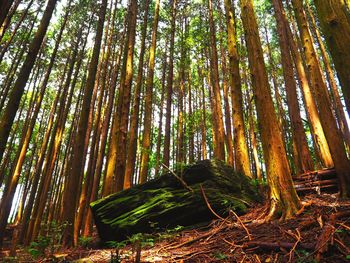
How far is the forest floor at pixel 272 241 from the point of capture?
246cm

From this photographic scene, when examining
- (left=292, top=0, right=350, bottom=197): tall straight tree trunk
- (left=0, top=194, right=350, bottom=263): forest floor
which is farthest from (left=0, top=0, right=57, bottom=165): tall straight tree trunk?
(left=292, top=0, right=350, bottom=197): tall straight tree trunk

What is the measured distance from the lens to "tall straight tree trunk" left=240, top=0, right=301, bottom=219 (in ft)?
13.2

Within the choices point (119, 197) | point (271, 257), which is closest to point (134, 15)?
point (119, 197)

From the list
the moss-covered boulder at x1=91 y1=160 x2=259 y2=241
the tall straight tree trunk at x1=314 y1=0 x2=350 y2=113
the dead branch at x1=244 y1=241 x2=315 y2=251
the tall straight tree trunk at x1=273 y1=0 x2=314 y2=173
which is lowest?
the dead branch at x1=244 y1=241 x2=315 y2=251

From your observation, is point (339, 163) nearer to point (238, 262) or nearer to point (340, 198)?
point (340, 198)

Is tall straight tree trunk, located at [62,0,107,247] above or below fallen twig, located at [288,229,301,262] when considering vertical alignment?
above

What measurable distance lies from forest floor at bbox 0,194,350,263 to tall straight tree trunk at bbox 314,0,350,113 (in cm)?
127

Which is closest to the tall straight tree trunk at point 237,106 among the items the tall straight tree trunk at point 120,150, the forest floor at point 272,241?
the forest floor at point 272,241

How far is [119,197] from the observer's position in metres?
6.04

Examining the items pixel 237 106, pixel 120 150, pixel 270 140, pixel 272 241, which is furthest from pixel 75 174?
pixel 237 106

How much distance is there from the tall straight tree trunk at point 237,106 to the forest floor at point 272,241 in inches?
123

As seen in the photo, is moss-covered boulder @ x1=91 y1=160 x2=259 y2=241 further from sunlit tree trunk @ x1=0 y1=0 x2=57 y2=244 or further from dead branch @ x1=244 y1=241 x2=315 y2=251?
sunlit tree trunk @ x1=0 y1=0 x2=57 y2=244

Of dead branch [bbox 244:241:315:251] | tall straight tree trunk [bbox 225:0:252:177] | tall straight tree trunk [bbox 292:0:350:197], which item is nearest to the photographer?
dead branch [bbox 244:241:315:251]

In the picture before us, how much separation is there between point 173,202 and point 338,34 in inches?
164
